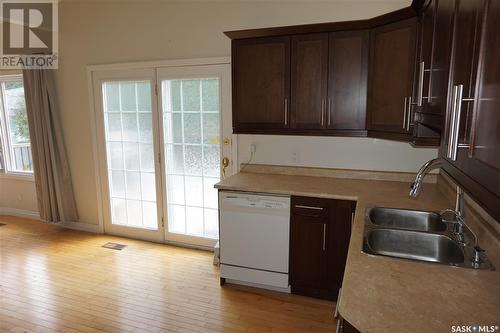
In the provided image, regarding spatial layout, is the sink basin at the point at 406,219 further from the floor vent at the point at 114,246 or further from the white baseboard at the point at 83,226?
the white baseboard at the point at 83,226

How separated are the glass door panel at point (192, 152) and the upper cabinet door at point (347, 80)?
1274mm

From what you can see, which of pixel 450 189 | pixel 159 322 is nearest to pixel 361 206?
pixel 450 189

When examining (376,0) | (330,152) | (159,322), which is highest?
(376,0)

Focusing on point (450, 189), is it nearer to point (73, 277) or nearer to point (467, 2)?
point (467, 2)

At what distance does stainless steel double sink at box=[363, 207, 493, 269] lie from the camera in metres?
1.58

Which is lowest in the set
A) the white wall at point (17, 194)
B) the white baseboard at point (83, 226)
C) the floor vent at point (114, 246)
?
the floor vent at point (114, 246)

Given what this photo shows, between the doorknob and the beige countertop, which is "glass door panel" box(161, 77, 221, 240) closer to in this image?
the doorknob

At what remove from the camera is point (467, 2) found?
101 cm

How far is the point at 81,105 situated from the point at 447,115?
428cm

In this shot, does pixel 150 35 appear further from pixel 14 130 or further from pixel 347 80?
pixel 14 130

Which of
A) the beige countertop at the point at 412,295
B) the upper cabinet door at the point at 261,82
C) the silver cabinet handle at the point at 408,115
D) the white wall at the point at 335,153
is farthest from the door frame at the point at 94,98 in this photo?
the beige countertop at the point at 412,295

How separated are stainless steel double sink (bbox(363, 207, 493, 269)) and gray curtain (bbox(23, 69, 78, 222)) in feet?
13.5

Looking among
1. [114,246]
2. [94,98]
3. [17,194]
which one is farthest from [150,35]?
[17,194]

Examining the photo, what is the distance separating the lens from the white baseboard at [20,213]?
5.11 meters
